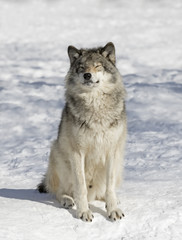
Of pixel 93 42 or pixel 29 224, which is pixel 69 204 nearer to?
pixel 29 224

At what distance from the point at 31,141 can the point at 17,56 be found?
7.51m

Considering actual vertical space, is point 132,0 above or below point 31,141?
above

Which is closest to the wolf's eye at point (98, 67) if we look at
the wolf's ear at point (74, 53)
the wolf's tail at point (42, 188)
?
the wolf's ear at point (74, 53)

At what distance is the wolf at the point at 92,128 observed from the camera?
15.6 feet

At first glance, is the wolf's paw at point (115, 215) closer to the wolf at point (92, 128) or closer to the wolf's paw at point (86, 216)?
the wolf at point (92, 128)

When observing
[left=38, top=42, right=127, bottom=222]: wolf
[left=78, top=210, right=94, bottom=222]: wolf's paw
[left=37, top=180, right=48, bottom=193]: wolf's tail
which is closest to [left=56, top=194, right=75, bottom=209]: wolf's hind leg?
[left=38, top=42, right=127, bottom=222]: wolf

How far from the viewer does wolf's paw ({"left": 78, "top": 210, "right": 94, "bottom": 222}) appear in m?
4.63

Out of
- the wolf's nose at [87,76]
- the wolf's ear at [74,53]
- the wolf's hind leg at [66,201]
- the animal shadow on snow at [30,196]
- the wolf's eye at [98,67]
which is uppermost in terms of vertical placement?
the wolf's ear at [74,53]

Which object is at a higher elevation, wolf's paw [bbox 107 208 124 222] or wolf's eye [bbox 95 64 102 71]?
wolf's eye [bbox 95 64 102 71]

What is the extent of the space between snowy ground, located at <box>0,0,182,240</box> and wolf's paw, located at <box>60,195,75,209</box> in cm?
10

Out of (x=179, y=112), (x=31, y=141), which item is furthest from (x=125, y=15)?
(x=31, y=141)

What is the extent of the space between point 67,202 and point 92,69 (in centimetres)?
147

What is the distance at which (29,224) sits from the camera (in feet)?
14.4

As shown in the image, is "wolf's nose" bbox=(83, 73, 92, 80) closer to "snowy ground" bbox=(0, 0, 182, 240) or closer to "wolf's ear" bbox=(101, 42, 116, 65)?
"wolf's ear" bbox=(101, 42, 116, 65)
